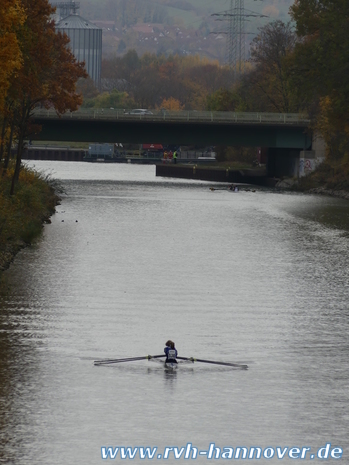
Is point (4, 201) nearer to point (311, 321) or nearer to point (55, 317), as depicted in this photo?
point (55, 317)

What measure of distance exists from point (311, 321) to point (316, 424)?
12.9m

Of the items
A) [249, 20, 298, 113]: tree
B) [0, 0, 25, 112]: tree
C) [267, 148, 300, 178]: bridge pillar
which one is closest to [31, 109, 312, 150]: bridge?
[267, 148, 300, 178]: bridge pillar

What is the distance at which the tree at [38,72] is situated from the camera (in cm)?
6188

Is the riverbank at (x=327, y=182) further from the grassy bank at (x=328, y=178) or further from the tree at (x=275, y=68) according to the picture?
the tree at (x=275, y=68)

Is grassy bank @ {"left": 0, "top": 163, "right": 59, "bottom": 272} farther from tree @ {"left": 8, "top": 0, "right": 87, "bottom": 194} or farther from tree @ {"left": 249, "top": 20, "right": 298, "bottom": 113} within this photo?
tree @ {"left": 249, "top": 20, "right": 298, "bottom": 113}

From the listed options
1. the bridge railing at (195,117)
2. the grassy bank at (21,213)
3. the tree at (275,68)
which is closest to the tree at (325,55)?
the bridge railing at (195,117)

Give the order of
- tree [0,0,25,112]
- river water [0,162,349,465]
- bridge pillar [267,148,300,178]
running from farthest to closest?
bridge pillar [267,148,300,178] < tree [0,0,25,112] < river water [0,162,349,465]

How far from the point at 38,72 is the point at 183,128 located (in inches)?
2553

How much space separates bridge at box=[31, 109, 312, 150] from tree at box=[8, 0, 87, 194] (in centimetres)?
4432

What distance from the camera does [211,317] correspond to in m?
38.0

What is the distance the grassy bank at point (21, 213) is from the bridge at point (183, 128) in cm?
4449

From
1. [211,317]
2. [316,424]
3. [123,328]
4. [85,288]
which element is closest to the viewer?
[316,424]

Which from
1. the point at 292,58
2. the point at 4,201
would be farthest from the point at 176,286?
the point at 292,58

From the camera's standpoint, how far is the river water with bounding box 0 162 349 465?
24.0 m
